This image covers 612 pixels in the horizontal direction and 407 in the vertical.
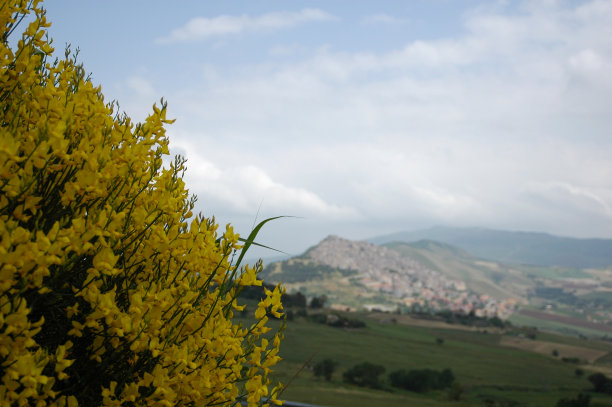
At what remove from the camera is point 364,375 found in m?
25.4

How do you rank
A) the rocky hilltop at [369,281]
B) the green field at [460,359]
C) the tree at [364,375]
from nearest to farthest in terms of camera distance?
the tree at [364,375] < the green field at [460,359] < the rocky hilltop at [369,281]

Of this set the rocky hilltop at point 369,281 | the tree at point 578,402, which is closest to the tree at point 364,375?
the tree at point 578,402

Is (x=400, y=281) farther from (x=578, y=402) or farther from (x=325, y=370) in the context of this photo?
(x=325, y=370)

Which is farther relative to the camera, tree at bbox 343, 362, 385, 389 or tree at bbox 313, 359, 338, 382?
tree at bbox 343, 362, 385, 389

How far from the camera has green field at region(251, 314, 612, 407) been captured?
89.4ft

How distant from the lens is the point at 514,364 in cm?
3628

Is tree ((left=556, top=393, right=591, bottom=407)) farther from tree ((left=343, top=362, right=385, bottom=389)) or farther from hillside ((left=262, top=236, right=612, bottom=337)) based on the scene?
hillside ((left=262, top=236, right=612, bottom=337))

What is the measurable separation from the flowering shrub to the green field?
22.3 metres

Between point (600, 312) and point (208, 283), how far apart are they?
415 feet

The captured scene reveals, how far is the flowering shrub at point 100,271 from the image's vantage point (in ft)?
3.46

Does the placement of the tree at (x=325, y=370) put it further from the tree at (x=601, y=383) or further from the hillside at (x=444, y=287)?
the hillside at (x=444, y=287)

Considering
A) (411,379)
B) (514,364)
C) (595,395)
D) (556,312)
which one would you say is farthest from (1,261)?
(556,312)

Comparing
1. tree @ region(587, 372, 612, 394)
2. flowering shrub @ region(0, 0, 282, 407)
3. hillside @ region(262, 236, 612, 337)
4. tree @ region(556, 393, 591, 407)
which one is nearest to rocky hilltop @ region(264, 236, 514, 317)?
hillside @ region(262, 236, 612, 337)

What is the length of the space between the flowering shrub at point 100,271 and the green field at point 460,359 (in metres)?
22.3
